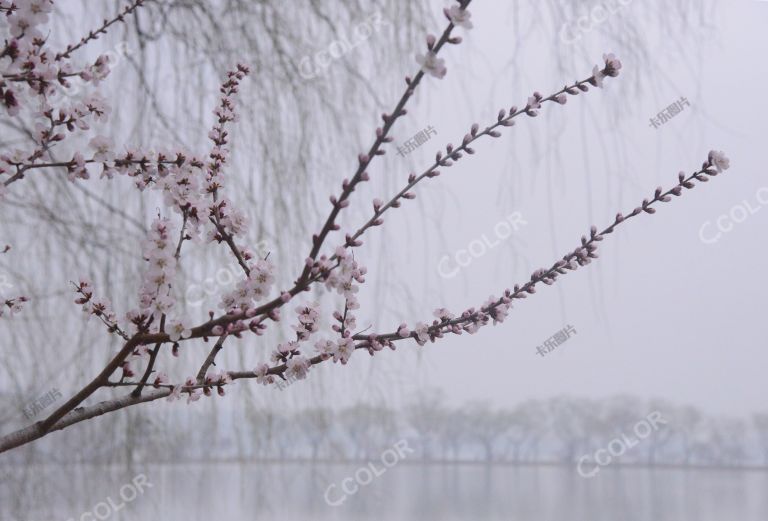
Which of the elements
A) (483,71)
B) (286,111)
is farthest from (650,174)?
(286,111)

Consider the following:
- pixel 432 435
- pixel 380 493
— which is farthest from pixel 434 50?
pixel 432 435

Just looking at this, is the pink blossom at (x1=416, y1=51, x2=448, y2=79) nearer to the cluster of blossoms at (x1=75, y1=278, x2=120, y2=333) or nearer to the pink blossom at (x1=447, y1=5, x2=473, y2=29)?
the pink blossom at (x1=447, y1=5, x2=473, y2=29)

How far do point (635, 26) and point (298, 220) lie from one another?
896 mm

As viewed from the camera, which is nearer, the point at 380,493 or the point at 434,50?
the point at 434,50

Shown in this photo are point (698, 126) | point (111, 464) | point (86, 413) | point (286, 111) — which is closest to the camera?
point (86, 413)

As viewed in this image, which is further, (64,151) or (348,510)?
(348,510)

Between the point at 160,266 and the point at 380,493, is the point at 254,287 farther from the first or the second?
the point at 380,493

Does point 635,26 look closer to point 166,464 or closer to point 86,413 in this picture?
point 166,464

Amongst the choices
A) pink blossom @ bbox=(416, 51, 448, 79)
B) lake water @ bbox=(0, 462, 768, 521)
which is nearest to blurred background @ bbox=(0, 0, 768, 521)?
lake water @ bbox=(0, 462, 768, 521)

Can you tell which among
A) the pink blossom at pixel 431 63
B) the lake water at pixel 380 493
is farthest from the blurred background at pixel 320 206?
the pink blossom at pixel 431 63

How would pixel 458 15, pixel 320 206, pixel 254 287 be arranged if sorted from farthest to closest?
1. pixel 320 206
2. pixel 254 287
3. pixel 458 15

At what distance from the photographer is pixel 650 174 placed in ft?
6.32

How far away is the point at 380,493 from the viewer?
1739mm

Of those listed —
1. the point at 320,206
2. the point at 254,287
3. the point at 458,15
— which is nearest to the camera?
the point at 458,15
